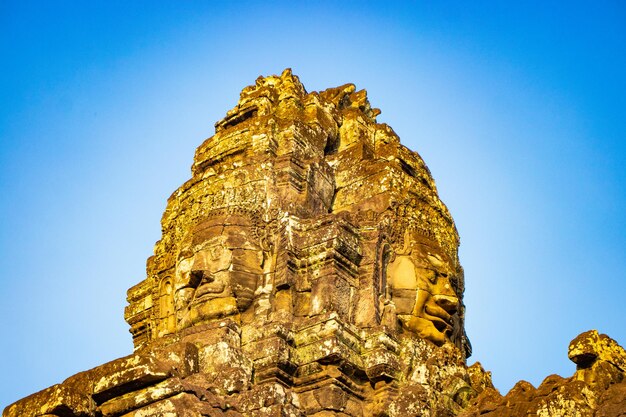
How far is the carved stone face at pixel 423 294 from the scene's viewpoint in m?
17.1

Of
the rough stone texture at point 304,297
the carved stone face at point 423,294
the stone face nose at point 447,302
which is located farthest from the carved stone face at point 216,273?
the stone face nose at point 447,302

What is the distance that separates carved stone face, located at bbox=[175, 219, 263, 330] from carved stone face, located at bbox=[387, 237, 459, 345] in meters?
2.20

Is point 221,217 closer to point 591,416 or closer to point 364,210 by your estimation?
point 364,210

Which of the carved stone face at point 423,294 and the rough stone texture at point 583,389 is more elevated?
the carved stone face at point 423,294

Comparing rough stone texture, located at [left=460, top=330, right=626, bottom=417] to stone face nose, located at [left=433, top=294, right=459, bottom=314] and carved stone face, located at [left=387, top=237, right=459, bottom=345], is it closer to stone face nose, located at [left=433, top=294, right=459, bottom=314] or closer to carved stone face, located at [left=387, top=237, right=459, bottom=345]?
carved stone face, located at [left=387, top=237, right=459, bottom=345]

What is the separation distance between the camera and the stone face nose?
17.4m

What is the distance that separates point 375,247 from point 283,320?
6.48 feet

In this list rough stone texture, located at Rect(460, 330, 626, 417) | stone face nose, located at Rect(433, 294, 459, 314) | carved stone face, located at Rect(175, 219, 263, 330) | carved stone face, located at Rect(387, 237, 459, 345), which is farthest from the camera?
stone face nose, located at Rect(433, 294, 459, 314)

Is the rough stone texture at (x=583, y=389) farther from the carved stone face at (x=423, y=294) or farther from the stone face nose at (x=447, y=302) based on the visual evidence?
the stone face nose at (x=447, y=302)

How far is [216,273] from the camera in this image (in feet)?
54.9

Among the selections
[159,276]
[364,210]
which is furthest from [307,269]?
[159,276]

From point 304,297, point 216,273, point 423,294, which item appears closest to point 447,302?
point 423,294

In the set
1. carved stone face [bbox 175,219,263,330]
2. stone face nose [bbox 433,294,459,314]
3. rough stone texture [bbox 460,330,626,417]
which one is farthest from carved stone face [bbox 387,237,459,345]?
rough stone texture [bbox 460,330,626,417]

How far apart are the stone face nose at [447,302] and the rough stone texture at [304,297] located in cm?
5
